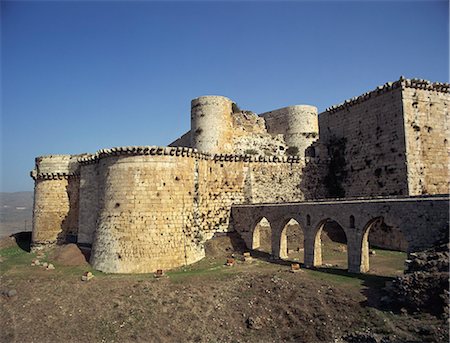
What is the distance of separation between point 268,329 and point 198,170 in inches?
543

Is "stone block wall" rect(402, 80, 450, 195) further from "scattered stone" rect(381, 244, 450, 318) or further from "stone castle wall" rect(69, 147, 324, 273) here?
"stone castle wall" rect(69, 147, 324, 273)

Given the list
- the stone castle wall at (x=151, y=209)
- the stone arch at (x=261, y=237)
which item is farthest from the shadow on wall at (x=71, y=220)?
the stone arch at (x=261, y=237)

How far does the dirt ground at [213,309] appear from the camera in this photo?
40.5ft

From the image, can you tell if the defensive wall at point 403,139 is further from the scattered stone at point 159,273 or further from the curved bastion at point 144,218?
the scattered stone at point 159,273

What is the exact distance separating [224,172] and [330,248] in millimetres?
10050

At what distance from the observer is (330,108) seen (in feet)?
103

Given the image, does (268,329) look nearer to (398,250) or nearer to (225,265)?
(225,265)

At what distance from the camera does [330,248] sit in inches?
996

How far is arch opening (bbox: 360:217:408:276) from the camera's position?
1757 centimetres

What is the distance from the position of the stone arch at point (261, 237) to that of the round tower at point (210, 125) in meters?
8.40

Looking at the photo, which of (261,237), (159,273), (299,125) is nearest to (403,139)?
(299,125)

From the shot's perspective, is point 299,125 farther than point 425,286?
Yes

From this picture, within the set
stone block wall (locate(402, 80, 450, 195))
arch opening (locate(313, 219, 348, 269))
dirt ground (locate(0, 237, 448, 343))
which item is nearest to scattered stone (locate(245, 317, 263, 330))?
dirt ground (locate(0, 237, 448, 343))

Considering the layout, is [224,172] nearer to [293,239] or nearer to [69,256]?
[293,239]
